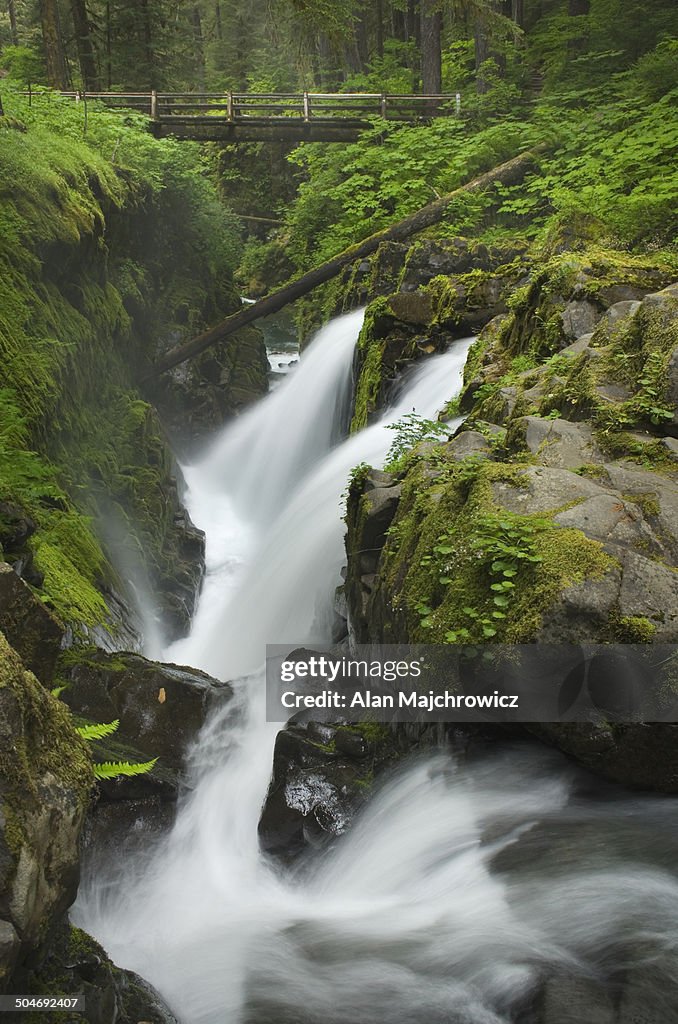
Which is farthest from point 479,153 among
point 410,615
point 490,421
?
point 410,615

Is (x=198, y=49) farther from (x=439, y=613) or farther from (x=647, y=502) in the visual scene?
(x=439, y=613)

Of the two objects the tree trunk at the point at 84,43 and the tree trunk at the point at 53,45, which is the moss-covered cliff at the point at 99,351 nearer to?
the tree trunk at the point at 53,45

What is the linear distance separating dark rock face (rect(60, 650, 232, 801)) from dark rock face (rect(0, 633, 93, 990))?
2.23m

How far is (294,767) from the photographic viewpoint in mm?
5055

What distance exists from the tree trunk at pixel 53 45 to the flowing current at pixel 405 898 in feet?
53.1

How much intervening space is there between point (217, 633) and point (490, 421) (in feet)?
13.1

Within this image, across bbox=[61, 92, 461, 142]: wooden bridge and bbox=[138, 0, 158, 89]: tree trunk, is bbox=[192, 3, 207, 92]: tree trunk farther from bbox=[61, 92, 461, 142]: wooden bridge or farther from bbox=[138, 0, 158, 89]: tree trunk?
bbox=[61, 92, 461, 142]: wooden bridge

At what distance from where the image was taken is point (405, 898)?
4172 mm

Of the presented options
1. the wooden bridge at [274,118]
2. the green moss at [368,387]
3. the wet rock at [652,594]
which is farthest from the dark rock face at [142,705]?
the wooden bridge at [274,118]

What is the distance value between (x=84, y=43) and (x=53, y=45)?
165 inches

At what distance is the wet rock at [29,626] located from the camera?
469 centimetres

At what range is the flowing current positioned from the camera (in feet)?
11.3

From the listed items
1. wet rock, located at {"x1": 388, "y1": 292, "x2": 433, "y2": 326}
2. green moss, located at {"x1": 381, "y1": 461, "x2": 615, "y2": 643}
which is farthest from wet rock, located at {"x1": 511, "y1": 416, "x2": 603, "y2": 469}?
wet rock, located at {"x1": 388, "y1": 292, "x2": 433, "y2": 326}

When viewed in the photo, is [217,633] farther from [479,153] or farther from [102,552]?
[479,153]
